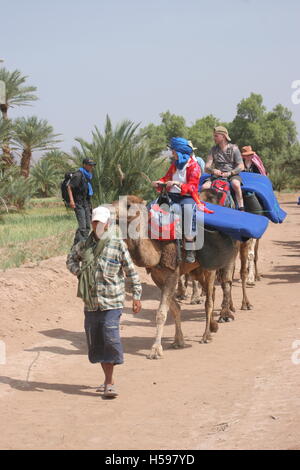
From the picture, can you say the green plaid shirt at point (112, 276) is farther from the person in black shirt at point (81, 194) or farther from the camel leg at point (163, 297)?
the person in black shirt at point (81, 194)

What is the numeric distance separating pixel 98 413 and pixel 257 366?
2.25 metres

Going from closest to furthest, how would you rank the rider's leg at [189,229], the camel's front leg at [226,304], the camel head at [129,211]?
1. the camel head at [129,211]
2. the rider's leg at [189,229]
3. the camel's front leg at [226,304]

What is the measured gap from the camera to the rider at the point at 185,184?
944 centimetres

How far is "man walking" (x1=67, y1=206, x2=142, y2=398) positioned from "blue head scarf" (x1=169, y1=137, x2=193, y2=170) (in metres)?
2.16

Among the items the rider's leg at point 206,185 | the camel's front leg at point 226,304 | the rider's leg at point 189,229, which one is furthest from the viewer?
the camel's front leg at point 226,304

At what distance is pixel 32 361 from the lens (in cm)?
907

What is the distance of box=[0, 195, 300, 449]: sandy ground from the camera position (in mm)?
6352

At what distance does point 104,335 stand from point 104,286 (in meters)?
0.48

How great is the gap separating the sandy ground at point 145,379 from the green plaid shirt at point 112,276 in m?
0.96

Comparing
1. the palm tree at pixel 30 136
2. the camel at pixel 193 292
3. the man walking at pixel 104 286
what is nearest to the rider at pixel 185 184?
the man walking at pixel 104 286

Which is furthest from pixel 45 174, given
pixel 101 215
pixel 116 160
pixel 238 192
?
pixel 101 215

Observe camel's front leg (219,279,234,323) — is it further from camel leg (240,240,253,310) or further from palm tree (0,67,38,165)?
palm tree (0,67,38,165)

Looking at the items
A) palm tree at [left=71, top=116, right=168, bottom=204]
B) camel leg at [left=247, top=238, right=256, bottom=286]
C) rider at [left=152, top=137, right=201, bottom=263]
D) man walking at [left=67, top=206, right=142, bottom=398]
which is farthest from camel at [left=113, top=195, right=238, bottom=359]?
palm tree at [left=71, top=116, right=168, bottom=204]

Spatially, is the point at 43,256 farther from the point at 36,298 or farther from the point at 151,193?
the point at 151,193
